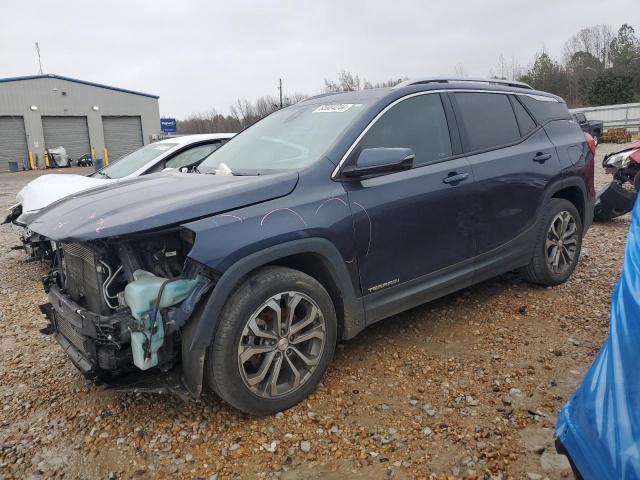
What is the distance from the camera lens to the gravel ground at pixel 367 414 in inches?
97.3

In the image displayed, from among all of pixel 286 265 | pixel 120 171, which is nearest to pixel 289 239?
pixel 286 265

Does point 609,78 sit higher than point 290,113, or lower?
higher

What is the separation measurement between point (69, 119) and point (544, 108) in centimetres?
3468

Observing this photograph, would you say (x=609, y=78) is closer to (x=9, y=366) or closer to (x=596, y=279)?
(x=596, y=279)

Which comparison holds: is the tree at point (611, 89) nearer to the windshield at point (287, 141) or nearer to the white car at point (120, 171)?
the white car at point (120, 171)

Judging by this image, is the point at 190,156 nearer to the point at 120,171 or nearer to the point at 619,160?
the point at 120,171

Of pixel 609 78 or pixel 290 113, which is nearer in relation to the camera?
pixel 290 113

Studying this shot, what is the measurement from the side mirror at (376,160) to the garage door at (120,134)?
114 feet

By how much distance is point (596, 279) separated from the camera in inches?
190

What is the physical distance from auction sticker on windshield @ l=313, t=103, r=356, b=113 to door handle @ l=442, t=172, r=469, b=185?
2.80ft

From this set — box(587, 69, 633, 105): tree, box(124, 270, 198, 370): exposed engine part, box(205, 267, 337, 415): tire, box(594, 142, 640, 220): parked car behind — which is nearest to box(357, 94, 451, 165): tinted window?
box(205, 267, 337, 415): tire

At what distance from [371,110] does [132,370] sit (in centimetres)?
222

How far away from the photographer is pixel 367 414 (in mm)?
2850

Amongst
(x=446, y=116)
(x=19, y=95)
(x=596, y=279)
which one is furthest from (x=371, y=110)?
Answer: (x=19, y=95)
